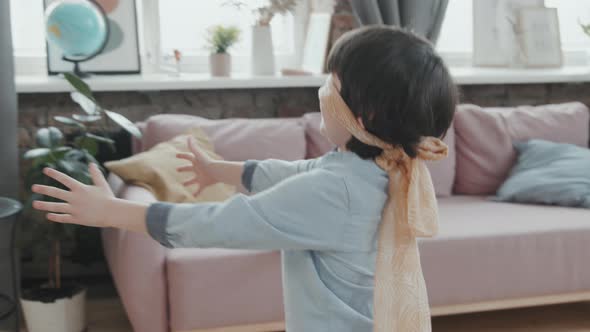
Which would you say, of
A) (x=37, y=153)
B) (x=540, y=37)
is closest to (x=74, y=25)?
(x=37, y=153)

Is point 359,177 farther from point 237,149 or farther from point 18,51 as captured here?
point 18,51

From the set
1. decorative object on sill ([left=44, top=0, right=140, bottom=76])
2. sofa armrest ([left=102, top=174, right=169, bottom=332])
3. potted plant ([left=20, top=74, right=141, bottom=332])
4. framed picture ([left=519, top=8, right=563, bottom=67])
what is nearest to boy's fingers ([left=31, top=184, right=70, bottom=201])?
sofa armrest ([left=102, top=174, right=169, bottom=332])

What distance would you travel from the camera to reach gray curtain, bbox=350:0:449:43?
342 cm

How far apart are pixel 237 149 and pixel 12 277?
101 cm

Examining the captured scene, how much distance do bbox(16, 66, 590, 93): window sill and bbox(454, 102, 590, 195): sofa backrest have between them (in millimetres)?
238

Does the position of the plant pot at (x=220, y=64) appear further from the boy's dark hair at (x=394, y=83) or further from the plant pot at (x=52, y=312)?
the boy's dark hair at (x=394, y=83)

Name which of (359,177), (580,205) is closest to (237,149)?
(580,205)

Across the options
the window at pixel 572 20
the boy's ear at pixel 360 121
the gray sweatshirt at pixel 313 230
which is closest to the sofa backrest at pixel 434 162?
the window at pixel 572 20

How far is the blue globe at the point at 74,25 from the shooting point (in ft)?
9.66

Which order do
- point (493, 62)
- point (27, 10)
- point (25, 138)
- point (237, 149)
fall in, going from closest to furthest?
point (237, 149) → point (25, 138) → point (27, 10) → point (493, 62)

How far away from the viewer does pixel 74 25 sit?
296 centimetres

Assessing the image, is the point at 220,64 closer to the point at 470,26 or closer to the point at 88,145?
the point at 88,145

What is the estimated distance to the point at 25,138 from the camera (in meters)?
3.19

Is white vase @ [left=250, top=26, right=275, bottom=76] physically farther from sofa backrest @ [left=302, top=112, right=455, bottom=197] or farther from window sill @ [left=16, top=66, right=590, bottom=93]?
sofa backrest @ [left=302, top=112, right=455, bottom=197]
